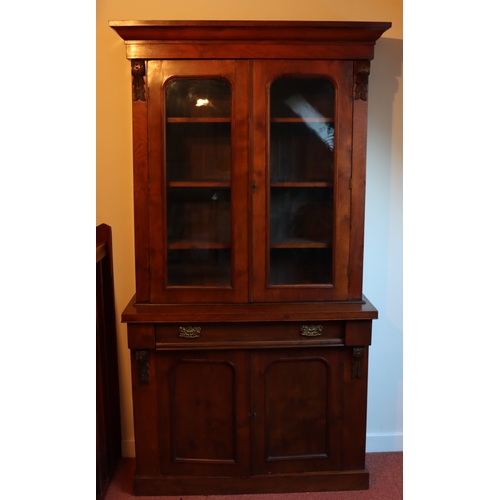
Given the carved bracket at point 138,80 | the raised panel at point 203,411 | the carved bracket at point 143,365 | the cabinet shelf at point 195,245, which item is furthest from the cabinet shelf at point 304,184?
the carved bracket at point 143,365

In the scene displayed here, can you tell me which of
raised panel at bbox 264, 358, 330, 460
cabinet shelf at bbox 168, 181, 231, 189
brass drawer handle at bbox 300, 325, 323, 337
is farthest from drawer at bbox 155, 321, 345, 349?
cabinet shelf at bbox 168, 181, 231, 189

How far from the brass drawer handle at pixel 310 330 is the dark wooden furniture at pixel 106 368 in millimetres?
856

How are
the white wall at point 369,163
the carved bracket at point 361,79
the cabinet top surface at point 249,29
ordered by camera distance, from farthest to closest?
the white wall at point 369,163, the carved bracket at point 361,79, the cabinet top surface at point 249,29

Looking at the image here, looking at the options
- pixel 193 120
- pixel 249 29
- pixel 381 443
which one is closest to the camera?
pixel 249 29

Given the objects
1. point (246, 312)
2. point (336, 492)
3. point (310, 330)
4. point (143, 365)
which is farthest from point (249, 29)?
point (336, 492)

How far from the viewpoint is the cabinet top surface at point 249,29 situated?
2119mm

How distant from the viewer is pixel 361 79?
2.24 m

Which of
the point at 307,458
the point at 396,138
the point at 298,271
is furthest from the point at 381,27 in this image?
the point at 307,458

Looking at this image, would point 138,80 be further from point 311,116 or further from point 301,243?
point 301,243

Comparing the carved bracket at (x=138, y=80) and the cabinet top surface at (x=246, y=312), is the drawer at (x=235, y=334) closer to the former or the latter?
the cabinet top surface at (x=246, y=312)

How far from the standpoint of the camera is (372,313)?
2.27 meters

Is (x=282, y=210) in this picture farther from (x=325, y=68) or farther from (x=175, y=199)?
(x=325, y=68)

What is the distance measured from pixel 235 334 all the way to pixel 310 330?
306 millimetres
